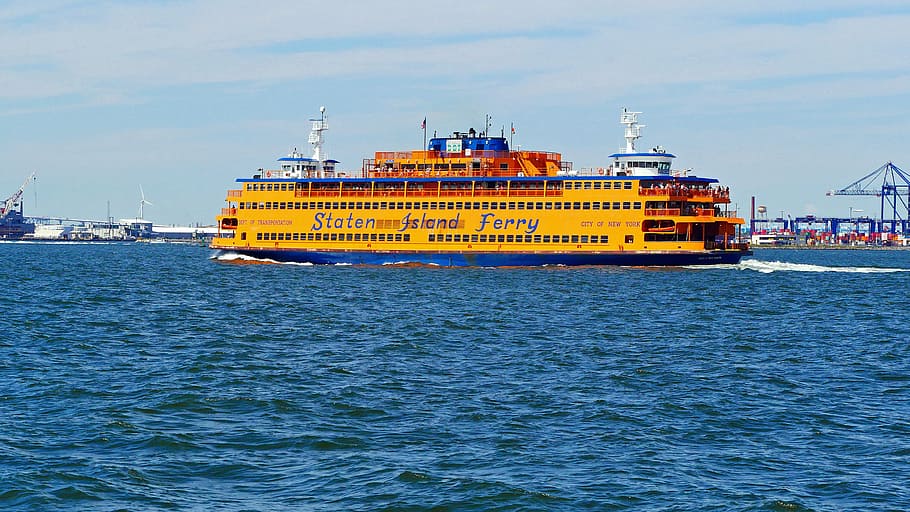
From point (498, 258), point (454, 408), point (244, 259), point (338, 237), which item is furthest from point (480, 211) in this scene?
point (454, 408)

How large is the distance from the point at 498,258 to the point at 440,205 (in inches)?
312

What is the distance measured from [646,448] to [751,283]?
5035 cm

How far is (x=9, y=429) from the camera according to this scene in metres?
22.4

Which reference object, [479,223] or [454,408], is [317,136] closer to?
[479,223]

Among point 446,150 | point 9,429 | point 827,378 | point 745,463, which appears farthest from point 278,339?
point 446,150

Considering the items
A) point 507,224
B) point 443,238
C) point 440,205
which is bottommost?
point 443,238

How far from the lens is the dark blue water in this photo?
18.6 meters

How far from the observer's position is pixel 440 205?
89.6 metres

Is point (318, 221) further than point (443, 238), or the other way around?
point (318, 221)

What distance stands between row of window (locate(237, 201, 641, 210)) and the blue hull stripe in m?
3.92

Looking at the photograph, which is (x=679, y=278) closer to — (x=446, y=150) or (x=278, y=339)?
(x=446, y=150)

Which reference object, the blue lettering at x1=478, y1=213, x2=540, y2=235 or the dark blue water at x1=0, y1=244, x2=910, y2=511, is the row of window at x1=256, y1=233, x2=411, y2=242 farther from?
the dark blue water at x1=0, y1=244, x2=910, y2=511

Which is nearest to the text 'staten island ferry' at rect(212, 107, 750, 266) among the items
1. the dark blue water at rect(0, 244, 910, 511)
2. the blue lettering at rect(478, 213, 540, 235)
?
the blue lettering at rect(478, 213, 540, 235)

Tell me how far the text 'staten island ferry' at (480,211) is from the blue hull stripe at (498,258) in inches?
4.0
